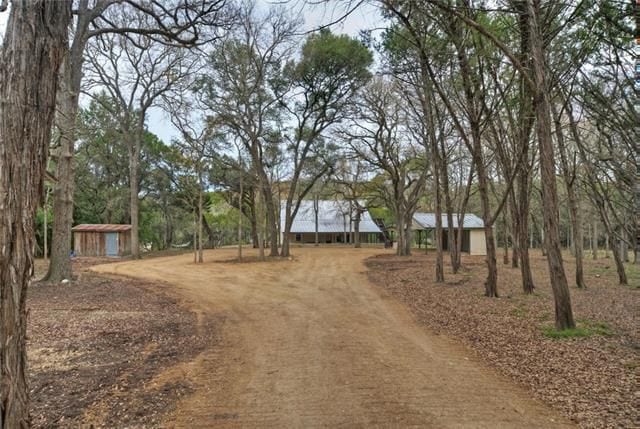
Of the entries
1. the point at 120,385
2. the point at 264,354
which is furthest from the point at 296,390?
the point at 120,385

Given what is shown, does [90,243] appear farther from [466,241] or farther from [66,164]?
[466,241]

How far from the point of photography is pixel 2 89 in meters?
2.76

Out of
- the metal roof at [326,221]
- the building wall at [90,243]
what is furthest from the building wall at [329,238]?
the building wall at [90,243]

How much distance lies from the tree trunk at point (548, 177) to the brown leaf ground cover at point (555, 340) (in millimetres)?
469

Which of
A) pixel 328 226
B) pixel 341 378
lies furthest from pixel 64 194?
pixel 328 226

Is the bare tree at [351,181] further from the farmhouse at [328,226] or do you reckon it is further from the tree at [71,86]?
the tree at [71,86]

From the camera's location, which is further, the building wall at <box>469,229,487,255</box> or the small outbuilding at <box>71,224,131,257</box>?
the building wall at <box>469,229,487,255</box>

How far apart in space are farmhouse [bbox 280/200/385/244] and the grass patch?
39981 millimetres

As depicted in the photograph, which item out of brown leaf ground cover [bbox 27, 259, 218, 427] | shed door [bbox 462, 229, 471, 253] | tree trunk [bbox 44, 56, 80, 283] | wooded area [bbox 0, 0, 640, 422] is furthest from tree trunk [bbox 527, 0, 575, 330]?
shed door [bbox 462, 229, 471, 253]

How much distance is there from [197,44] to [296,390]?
10.1 m

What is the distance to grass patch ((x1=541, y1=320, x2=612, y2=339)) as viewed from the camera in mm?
6145

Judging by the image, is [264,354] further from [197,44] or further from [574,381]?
[197,44]

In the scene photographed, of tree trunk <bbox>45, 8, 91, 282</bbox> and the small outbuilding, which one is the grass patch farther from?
the small outbuilding

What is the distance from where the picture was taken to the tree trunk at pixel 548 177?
644 cm
